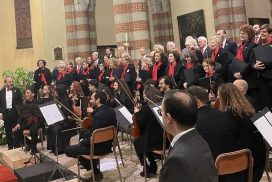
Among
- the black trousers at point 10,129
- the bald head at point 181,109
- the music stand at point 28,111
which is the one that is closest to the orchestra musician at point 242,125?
the bald head at point 181,109

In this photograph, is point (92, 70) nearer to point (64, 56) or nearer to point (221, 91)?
point (64, 56)

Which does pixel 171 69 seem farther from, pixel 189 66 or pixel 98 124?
pixel 98 124

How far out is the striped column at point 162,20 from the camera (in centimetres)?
1830

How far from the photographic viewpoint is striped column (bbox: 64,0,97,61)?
17.0 m

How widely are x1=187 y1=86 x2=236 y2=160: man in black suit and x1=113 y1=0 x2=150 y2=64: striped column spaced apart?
27.0 feet

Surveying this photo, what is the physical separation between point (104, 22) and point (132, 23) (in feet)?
25.2

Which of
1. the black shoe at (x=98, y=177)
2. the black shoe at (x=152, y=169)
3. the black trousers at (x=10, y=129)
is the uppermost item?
the black trousers at (x=10, y=129)

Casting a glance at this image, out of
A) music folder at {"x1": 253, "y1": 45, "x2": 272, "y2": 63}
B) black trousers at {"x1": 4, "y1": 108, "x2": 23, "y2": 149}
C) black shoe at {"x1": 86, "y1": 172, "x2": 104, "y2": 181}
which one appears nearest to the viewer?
music folder at {"x1": 253, "y1": 45, "x2": 272, "y2": 63}

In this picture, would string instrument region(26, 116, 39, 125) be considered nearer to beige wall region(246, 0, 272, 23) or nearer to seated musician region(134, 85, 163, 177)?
seated musician region(134, 85, 163, 177)

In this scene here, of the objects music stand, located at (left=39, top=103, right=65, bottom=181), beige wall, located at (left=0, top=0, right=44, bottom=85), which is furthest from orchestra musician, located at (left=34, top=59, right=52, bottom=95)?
music stand, located at (left=39, top=103, right=65, bottom=181)

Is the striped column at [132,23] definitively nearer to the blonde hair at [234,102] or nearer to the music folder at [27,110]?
the music folder at [27,110]

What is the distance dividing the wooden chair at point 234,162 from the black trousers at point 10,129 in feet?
26.2

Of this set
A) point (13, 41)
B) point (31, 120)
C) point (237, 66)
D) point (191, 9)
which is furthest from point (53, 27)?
point (237, 66)

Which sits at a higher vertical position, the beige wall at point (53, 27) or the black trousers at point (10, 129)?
the beige wall at point (53, 27)
